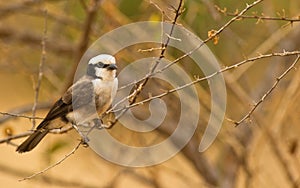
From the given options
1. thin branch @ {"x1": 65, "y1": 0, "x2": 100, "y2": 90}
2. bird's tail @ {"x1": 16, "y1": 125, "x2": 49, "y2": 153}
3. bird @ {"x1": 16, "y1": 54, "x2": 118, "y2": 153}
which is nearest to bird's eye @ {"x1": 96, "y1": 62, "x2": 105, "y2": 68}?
bird @ {"x1": 16, "y1": 54, "x2": 118, "y2": 153}

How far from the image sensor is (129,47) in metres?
4.04

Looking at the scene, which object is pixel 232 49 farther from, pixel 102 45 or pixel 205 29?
pixel 102 45

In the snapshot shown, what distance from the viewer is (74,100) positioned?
9.46 ft

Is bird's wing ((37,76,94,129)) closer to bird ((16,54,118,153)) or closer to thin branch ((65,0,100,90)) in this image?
bird ((16,54,118,153))

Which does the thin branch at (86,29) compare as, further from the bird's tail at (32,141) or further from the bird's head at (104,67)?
the bird's tail at (32,141)

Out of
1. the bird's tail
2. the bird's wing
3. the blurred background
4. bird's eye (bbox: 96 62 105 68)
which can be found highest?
the blurred background

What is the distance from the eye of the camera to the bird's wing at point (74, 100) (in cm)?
286

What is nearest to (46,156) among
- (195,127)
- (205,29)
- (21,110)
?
(21,110)

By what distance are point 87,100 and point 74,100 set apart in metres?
0.06

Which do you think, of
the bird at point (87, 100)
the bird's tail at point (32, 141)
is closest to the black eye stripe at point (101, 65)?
the bird at point (87, 100)

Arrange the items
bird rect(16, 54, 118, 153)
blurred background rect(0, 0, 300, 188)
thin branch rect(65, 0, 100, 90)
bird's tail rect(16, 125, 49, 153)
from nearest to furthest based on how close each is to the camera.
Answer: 1. bird rect(16, 54, 118, 153)
2. bird's tail rect(16, 125, 49, 153)
3. thin branch rect(65, 0, 100, 90)
4. blurred background rect(0, 0, 300, 188)

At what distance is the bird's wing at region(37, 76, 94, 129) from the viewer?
286 centimetres

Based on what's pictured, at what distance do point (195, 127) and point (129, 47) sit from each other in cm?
58

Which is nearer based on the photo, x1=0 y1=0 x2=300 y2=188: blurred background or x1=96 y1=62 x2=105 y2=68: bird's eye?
x1=96 y1=62 x2=105 y2=68: bird's eye
